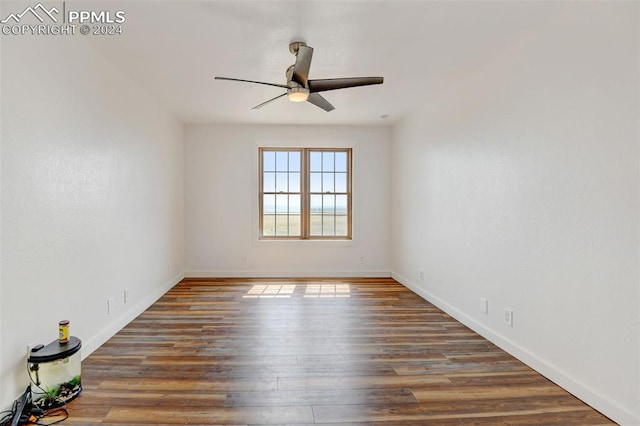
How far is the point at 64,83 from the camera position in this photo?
255 cm

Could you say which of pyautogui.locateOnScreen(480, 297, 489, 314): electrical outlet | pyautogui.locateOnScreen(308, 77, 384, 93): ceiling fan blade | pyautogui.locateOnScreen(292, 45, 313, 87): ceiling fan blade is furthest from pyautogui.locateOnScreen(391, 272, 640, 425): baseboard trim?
pyautogui.locateOnScreen(292, 45, 313, 87): ceiling fan blade

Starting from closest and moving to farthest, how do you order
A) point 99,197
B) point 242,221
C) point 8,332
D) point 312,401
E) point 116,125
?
point 8,332, point 312,401, point 99,197, point 116,125, point 242,221

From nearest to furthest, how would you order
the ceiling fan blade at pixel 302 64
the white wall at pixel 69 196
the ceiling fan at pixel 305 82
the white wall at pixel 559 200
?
the white wall at pixel 559 200 < the white wall at pixel 69 196 < the ceiling fan blade at pixel 302 64 < the ceiling fan at pixel 305 82

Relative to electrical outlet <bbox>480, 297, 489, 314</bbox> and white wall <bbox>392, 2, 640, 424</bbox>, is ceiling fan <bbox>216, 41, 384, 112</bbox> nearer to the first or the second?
white wall <bbox>392, 2, 640, 424</bbox>

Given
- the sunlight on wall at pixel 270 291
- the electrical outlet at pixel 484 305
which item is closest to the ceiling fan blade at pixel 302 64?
the electrical outlet at pixel 484 305

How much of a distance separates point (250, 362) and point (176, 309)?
181 centimetres

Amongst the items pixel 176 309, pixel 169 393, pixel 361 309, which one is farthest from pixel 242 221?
pixel 169 393

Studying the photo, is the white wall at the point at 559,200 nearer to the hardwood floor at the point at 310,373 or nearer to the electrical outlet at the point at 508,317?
the electrical outlet at the point at 508,317

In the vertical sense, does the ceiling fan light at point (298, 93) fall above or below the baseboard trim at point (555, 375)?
above

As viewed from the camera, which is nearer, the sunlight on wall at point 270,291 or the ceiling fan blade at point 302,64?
the ceiling fan blade at point 302,64

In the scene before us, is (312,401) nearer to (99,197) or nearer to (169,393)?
(169,393)

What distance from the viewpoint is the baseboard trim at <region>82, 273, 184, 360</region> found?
284 cm

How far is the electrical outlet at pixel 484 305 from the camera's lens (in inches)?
126

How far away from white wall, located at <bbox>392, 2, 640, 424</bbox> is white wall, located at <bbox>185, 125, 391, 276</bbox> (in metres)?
2.11
